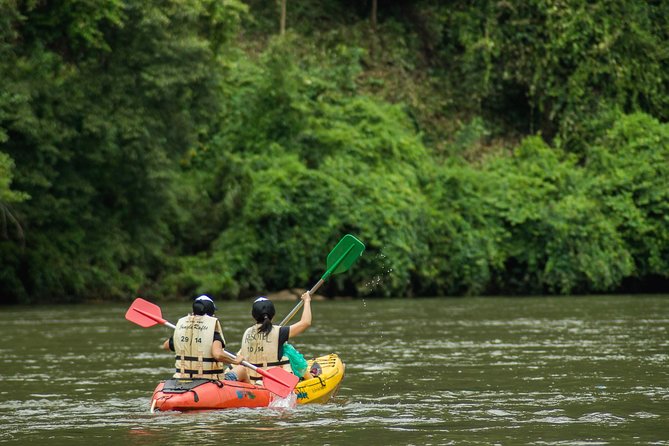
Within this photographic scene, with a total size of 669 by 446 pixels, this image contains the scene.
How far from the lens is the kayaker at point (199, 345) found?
510 inches

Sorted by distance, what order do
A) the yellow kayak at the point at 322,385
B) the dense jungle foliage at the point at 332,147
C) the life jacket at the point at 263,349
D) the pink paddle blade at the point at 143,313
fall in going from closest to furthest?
1. the life jacket at the point at 263,349
2. the yellow kayak at the point at 322,385
3. the pink paddle blade at the point at 143,313
4. the dense jungle foliage at the point at 332,147

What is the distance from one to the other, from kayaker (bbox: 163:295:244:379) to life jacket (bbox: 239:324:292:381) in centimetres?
45

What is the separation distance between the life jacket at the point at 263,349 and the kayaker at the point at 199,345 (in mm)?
450

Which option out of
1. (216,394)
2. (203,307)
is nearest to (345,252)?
(203,307)

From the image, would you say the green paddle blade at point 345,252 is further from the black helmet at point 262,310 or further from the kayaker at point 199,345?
the kayaker at point 199,345

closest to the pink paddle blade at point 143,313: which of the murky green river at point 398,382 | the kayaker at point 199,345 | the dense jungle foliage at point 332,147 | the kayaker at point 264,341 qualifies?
the murky green river at point 398,382

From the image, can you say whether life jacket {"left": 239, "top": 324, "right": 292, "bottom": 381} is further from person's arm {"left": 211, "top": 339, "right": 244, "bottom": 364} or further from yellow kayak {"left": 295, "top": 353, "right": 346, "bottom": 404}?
person's arm {"left": 211, "top": 339, "right": 244, "bottom": 364}

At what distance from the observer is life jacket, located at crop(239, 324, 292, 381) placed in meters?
13.5

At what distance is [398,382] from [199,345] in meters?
3.32

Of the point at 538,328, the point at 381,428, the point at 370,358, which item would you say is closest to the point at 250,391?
the point at 381,428

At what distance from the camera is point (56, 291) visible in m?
31.6

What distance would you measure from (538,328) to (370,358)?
18.0 feet

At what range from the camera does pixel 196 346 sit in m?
13.0

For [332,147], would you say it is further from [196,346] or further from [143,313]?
[196,346]
